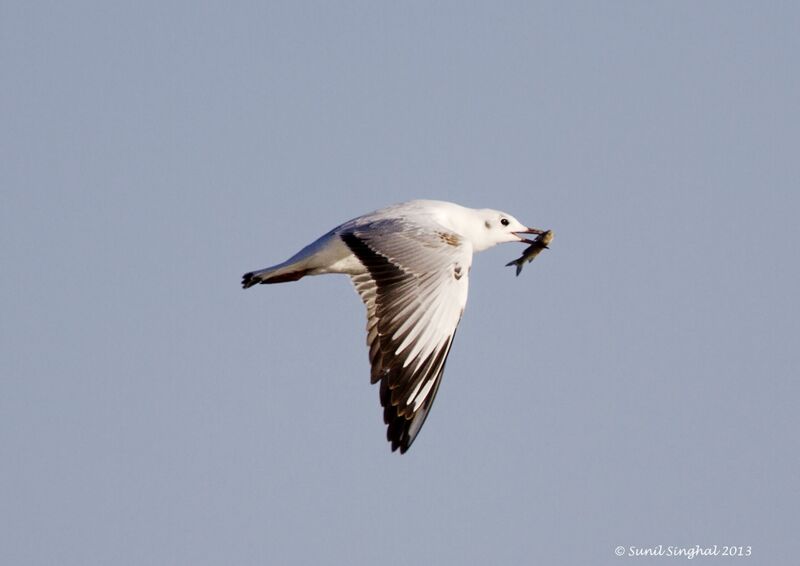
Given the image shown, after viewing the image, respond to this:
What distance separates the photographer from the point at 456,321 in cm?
1301

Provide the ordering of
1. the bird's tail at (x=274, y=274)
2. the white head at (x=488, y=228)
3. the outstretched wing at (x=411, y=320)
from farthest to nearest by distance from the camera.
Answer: the white head at (x=488, y=228) → the bird's tail at (x=274, y=274) → the outstretched wing at (x=411, y=320)

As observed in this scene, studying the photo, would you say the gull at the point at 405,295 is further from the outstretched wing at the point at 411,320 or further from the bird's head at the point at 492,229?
the bird's head at the point at 492,229

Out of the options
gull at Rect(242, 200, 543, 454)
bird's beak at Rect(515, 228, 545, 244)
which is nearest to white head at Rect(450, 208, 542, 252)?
bird's beak at Rect(515, 228, 545, 244)

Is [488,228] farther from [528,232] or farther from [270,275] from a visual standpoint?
[270,275]

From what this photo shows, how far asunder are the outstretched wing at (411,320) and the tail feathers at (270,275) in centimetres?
160

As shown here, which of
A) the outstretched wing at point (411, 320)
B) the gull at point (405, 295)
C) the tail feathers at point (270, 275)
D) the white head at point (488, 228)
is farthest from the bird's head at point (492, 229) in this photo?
the outstretched wing at point (411, 320)

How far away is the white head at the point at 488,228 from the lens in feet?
51.5

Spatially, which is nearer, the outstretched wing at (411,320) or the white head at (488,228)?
the outstretched wing at (411,320)

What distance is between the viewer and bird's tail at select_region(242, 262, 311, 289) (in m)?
15.0

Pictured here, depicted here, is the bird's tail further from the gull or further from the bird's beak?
the bird's beak

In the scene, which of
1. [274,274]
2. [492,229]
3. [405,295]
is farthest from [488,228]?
[405,295]

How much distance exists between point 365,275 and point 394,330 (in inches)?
68.3

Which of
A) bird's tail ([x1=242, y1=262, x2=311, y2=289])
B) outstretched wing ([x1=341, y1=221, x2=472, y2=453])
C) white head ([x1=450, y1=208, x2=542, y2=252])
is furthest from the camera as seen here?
white head ([x1=450, y1=208, x2=542, y2=252])

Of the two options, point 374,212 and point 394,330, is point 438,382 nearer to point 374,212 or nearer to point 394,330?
point 394,330
